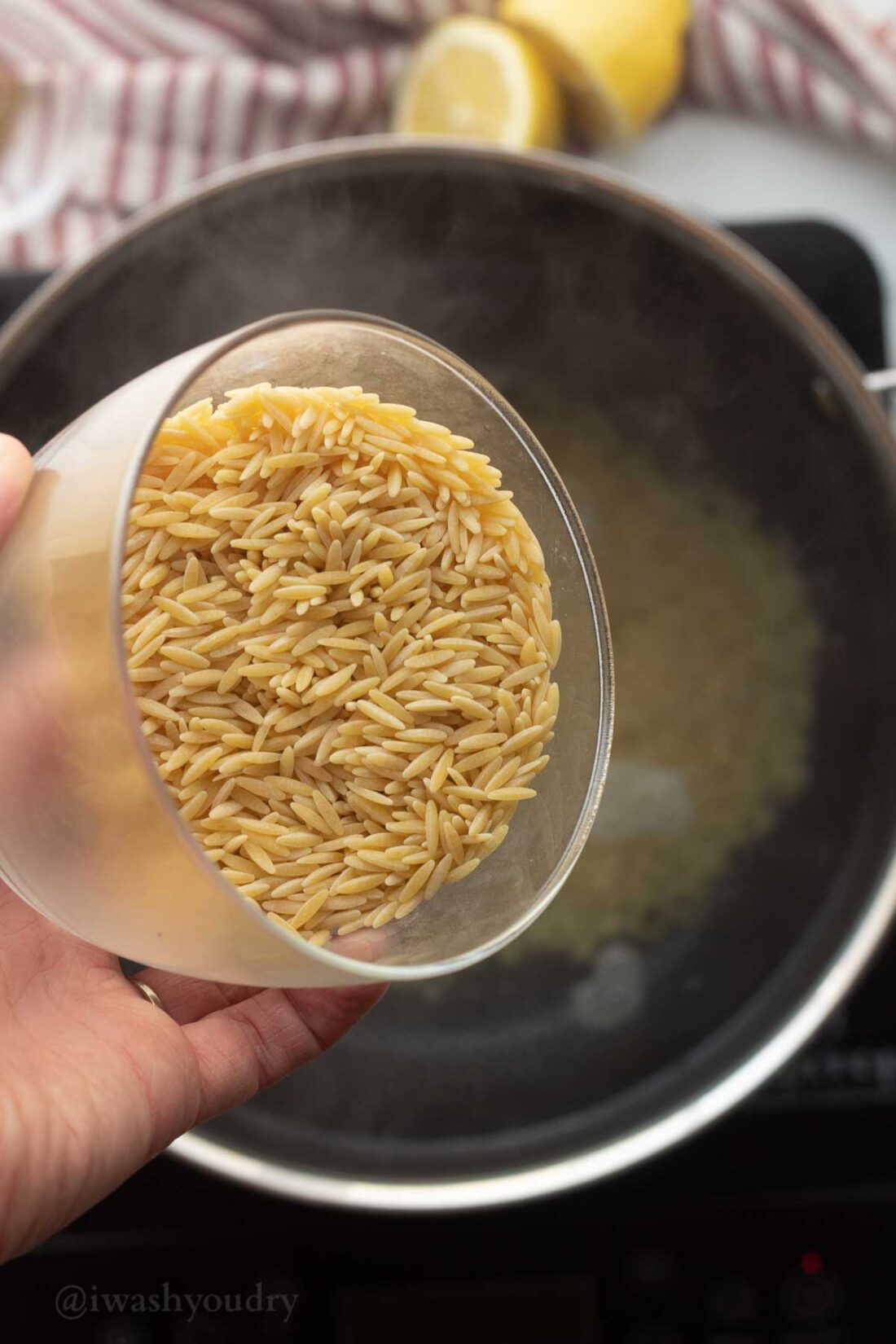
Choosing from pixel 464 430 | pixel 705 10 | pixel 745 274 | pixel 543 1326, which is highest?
pixel 705 10

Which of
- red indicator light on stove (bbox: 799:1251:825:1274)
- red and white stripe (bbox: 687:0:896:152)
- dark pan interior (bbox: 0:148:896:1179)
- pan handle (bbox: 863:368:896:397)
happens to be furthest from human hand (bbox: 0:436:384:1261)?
red and white stripe (bbox: 687:0:896:152)

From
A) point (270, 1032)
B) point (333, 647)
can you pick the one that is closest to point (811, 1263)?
point (270, 1032)

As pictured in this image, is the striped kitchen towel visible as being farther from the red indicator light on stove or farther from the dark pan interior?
the red indicator light on stove

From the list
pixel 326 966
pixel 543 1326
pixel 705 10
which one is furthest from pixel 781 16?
pixel 543 1326

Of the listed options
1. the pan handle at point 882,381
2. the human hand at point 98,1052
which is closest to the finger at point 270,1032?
the human hand at point 98,1052

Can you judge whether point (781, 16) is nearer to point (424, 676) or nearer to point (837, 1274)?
point (424, 676)

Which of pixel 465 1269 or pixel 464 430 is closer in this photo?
pixel 464 430

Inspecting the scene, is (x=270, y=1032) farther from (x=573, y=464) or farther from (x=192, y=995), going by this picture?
(x=573, y=464)

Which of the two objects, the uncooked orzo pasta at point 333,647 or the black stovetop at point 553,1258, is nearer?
the uncooked orzo pasta at point 333,647

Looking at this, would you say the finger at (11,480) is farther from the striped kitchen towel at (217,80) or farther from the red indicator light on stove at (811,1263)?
A: the red indicator light on stove at (811,1263)
